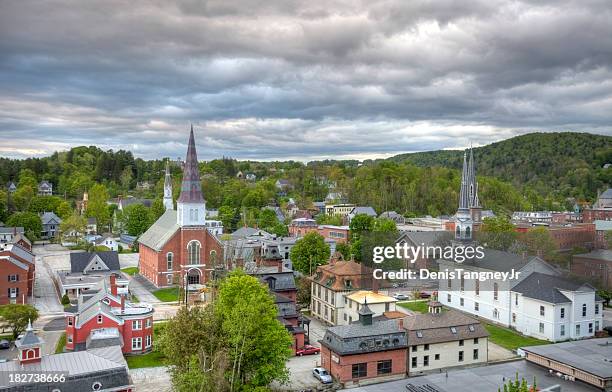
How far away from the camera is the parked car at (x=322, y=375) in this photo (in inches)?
1178

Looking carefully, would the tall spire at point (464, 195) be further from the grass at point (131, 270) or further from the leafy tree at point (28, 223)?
the leafy tree at point (28, 223)

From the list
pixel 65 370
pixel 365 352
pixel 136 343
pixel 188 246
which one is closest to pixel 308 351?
pixel 365 352

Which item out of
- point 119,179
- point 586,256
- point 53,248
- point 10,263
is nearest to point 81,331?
point 10,263

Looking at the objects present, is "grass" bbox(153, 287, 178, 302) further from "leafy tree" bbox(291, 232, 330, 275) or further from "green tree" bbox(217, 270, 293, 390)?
"green tree" bbox(217, 270, 293, 390)

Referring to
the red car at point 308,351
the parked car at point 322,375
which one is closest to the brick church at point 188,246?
the red car at point 308,351

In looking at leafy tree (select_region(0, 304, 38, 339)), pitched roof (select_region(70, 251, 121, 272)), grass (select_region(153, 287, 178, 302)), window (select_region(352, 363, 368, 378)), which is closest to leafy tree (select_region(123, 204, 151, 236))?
pitched roof (select_region(70, 251, 121, 272))

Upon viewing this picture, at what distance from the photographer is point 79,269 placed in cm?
5378

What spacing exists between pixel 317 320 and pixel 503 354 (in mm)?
15385

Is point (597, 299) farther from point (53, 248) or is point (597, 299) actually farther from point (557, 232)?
point (53, 248)

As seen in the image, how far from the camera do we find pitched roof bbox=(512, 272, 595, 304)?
3816 centimetres

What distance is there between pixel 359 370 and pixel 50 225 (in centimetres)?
8258

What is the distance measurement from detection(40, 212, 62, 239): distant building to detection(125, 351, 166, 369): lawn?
69694 mm

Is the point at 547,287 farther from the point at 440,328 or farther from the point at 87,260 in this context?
the point at 87,260

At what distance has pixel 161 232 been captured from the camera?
60406 mm
